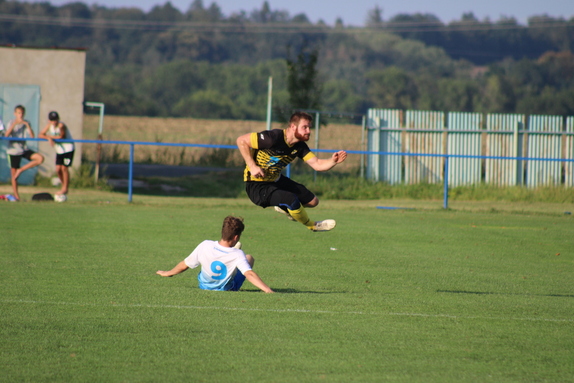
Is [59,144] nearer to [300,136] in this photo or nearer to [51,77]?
[51,77]

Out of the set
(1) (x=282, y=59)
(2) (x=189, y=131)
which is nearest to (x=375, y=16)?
(1) (x=282, y=59)

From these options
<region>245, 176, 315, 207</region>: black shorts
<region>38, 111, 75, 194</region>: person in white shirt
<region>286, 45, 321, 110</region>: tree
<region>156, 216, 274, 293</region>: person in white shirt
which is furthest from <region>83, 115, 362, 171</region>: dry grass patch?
<region>156, 216, 274, 293</region>: person in white shirt

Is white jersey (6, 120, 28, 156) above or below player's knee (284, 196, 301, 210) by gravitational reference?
above

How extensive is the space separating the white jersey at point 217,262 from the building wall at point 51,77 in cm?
1484

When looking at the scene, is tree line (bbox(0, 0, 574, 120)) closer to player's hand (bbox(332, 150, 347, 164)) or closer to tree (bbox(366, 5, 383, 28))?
tree (bbox(366, 5, 383, 28))

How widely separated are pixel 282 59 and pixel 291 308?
12795cm

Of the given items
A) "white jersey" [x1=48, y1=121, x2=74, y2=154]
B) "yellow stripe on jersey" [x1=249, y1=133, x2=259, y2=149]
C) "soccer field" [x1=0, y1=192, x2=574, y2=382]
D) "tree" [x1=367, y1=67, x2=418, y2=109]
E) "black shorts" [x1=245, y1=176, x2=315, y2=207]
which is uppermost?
"tree" [x1=367, y1=67, x2=418, y2=109]

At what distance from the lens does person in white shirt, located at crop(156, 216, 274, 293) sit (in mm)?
8117

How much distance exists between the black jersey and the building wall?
1466 cm

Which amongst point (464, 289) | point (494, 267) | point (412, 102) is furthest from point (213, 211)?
point (412, 102)

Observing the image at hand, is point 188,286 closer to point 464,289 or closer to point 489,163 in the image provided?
point 464,289

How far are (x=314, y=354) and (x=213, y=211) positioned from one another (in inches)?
486

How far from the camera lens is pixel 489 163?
80.0ft

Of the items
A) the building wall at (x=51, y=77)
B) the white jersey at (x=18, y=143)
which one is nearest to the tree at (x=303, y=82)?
the building wall at (x=51, y=77)
